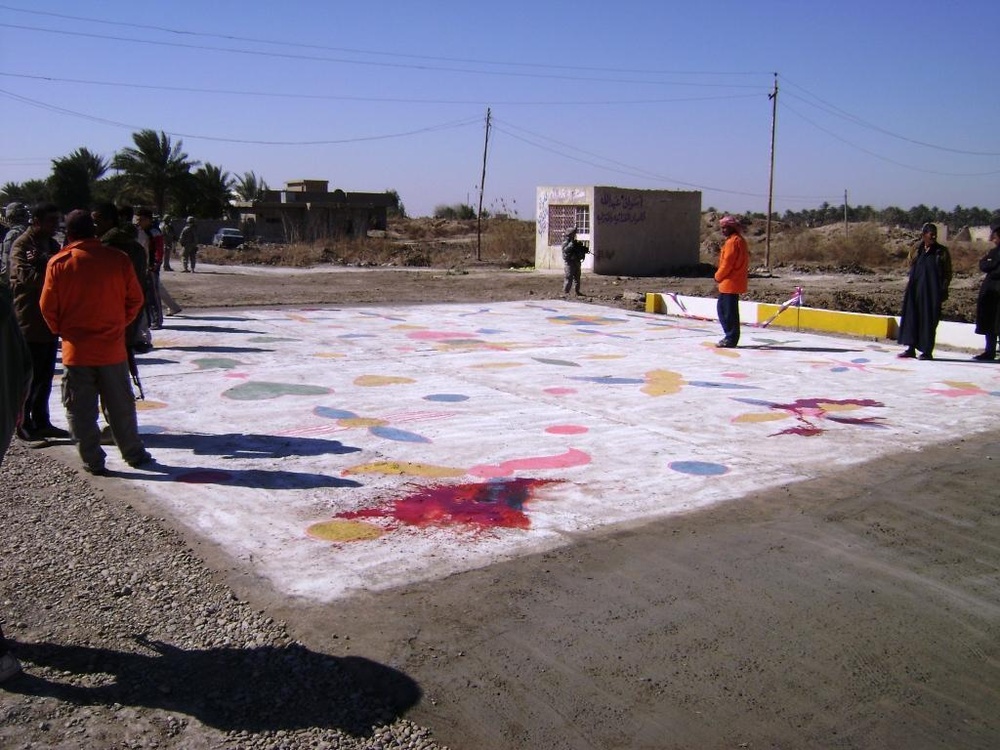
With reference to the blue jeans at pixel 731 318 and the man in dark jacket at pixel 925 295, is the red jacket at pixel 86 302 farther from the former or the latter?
the man in dark jacket at pixel 925 295

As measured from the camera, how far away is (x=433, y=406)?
8.21 m

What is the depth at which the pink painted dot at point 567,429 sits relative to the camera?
7383 mm

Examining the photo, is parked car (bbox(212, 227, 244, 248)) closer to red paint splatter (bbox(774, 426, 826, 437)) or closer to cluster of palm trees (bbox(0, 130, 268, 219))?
cluster of palm trees (bbox(0, 130, 268, 219))

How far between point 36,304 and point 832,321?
11163 millimetres

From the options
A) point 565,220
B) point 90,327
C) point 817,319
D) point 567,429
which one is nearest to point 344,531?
point 90,327

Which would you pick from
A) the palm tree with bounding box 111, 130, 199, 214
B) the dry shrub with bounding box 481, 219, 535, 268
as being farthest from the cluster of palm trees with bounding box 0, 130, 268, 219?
the dry shrub with bounding box 481, 219, 535, 268

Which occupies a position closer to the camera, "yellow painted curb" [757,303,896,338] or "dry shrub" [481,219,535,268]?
"yellow painted curb" [757,303,896,338]

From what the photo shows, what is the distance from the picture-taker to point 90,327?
578 centimetres

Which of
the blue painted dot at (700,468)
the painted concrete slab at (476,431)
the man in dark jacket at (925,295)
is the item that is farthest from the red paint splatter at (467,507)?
the man in dark jacket at (925,295)

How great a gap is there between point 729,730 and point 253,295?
58.6 feet

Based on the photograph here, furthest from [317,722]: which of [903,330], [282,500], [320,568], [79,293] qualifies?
[903,330]

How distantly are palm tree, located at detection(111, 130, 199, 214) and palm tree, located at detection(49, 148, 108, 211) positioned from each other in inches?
186

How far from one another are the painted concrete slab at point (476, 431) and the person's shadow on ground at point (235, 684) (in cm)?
69

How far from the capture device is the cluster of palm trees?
54.2 metres
